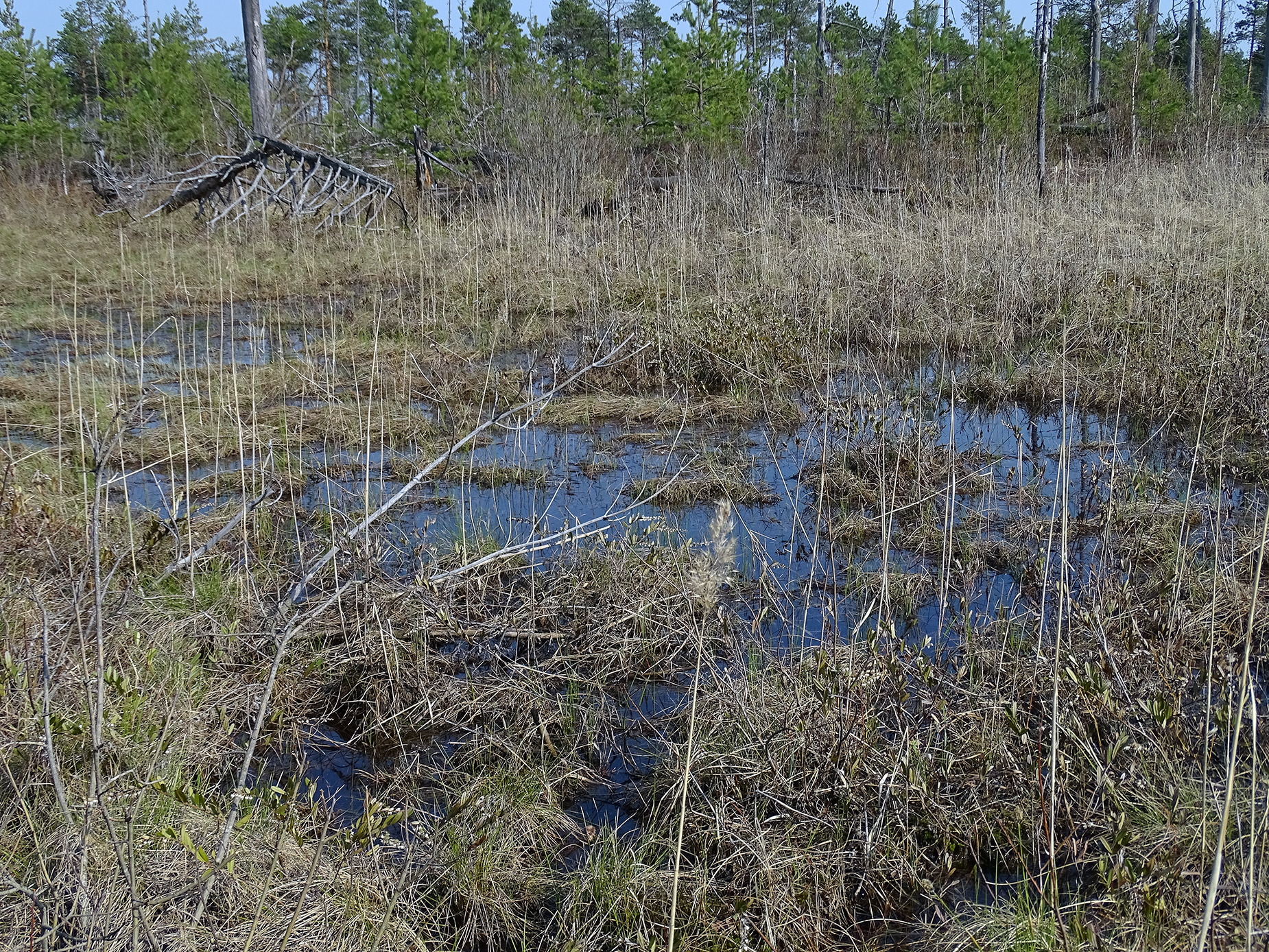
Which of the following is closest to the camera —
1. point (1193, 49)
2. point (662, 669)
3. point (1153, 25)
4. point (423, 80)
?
point (662, 669)

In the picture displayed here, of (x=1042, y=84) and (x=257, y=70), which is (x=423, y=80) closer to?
(x=257, y=70)

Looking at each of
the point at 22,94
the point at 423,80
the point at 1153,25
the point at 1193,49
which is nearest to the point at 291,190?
the point at 423,80

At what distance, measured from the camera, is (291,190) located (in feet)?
41.9

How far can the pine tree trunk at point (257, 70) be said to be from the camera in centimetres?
1602

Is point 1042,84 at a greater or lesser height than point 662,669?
greater

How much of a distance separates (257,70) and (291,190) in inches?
184

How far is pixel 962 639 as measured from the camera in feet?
10.8

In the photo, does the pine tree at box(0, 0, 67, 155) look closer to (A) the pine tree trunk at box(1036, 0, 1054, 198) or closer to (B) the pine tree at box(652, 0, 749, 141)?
(B) the pine tree at box(652, 0, 749, 141)

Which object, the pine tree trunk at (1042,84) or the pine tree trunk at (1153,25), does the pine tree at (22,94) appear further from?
the pine tree trunk at (1153,25)

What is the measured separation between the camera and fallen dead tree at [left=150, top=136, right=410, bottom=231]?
12438mm

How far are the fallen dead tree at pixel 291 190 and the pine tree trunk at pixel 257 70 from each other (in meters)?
3.20

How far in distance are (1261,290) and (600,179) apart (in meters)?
8.72

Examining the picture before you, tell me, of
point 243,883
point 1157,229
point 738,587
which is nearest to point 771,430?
point 738,587

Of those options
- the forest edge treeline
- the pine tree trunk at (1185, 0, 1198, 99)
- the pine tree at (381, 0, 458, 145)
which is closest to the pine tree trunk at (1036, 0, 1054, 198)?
the forest edge treeline
